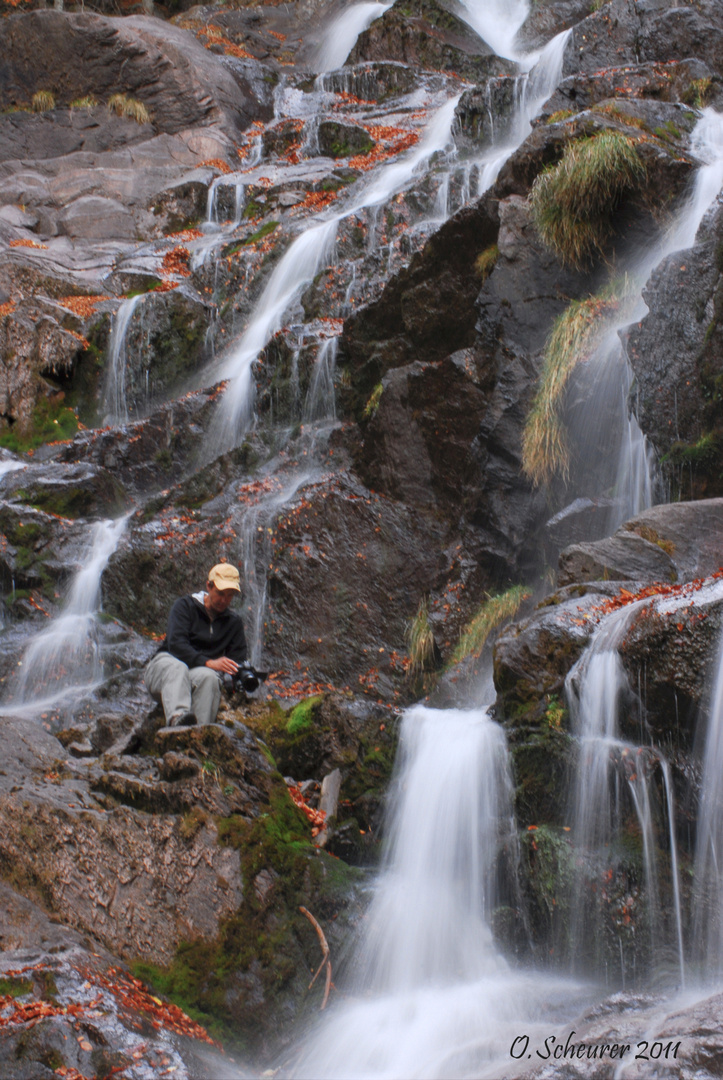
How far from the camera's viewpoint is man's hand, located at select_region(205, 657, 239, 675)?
5652 mm

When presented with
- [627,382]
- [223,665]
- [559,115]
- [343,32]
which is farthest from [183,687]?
[343,32]

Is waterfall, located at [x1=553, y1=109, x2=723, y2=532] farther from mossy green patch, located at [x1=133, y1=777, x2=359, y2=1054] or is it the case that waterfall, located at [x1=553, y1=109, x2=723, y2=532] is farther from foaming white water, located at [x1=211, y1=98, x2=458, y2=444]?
foaming white water, located at [x1=211, y1=98, x2=458, y2=444]

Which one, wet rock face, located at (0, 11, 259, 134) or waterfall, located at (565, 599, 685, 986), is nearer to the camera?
waterfall, located at (565, 599, 685, 986)

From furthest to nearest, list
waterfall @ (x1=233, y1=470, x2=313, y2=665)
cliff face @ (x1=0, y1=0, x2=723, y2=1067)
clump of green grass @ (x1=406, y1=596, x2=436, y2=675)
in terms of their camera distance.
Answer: waterfall @ (x1=233, y1=470, x2=313, y2=665) < clump of green grass @ (x1=406, y1=596, x2=436, y2=675) < cliff face @ (x1=0, y1=0, x2=723, y2=1067)

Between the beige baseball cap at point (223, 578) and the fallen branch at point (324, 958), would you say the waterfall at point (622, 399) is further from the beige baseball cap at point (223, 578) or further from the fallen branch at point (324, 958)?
the fallen branch at point (324, 958)

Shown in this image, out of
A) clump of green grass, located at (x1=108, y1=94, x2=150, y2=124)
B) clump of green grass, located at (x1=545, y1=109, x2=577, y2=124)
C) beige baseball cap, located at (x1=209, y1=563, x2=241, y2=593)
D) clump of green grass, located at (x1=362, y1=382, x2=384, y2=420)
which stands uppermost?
clump of green grass, located at (x1=108, y1=94, x2=150, y2=124)

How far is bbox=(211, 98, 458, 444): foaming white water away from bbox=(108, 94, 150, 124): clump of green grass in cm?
839

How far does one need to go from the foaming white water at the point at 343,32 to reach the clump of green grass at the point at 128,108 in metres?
5.67

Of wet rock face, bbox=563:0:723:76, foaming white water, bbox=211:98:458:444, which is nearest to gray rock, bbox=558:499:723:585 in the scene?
foaming white water, bbox=211:98:458:444

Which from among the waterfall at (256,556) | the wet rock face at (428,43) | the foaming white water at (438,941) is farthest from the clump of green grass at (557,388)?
the wet rock face at (428,43)

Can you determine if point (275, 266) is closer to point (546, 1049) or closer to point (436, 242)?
point (436, 242)

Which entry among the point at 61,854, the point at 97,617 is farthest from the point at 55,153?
the point at 61,854

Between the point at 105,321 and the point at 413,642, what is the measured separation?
29.5ft

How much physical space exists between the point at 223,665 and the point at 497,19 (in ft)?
82.6
